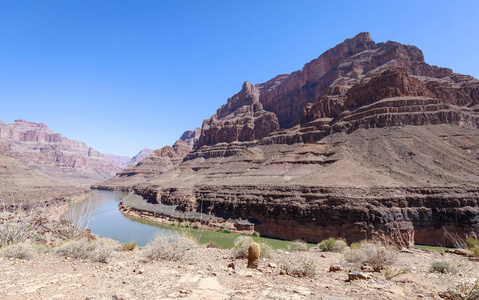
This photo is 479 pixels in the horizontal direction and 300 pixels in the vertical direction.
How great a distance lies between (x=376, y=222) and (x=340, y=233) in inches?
150

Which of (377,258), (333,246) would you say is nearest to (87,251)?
(377,258)

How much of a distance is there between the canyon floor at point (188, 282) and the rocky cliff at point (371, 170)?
18.9 meters

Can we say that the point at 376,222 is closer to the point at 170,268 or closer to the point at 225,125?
the point at 170,268

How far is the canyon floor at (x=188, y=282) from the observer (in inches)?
210

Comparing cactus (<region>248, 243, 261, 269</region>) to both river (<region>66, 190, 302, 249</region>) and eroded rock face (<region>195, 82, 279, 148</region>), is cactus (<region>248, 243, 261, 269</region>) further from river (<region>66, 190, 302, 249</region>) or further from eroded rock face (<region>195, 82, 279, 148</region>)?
eroded rock face (<region>195, 82, 279, 148</region>)

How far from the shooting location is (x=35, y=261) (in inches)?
316

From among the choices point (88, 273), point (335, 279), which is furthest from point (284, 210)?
point (88, 273)

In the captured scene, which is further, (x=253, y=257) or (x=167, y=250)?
(x=167, y=250)

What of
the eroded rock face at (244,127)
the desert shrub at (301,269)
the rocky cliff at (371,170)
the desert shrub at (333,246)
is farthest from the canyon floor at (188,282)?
the eroded rock face at (244,127)

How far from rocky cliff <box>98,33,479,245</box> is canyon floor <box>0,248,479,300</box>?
18887 millimetres

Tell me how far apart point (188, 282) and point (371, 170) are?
3488 centimetres

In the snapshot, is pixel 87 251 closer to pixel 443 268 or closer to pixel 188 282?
pixel 188 282

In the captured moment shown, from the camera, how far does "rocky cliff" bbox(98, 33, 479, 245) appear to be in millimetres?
24562

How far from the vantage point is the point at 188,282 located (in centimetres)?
618
